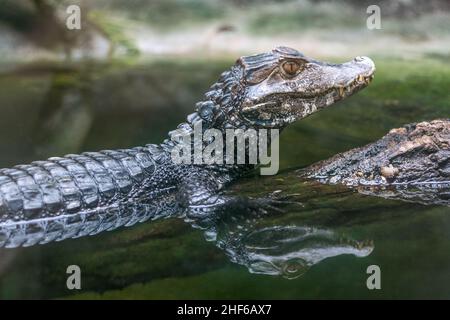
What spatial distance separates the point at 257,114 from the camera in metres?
4.50

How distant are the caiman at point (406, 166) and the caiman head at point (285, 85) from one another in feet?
1.67

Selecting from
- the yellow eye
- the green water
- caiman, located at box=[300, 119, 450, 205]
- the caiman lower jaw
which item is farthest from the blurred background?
the yellow eye

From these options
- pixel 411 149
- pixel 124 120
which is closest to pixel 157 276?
pixel 411 149

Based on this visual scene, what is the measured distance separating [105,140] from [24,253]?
8.49ft

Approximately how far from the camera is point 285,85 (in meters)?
4.43

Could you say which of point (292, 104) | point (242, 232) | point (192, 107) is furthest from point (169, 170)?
point (192, 107)

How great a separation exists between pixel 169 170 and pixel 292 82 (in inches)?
46.3

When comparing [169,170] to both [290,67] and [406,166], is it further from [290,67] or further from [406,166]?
[406,166]

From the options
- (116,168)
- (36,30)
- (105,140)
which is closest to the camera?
(116,168)

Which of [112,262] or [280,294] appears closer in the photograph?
[280,294]

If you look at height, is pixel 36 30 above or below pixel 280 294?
above
